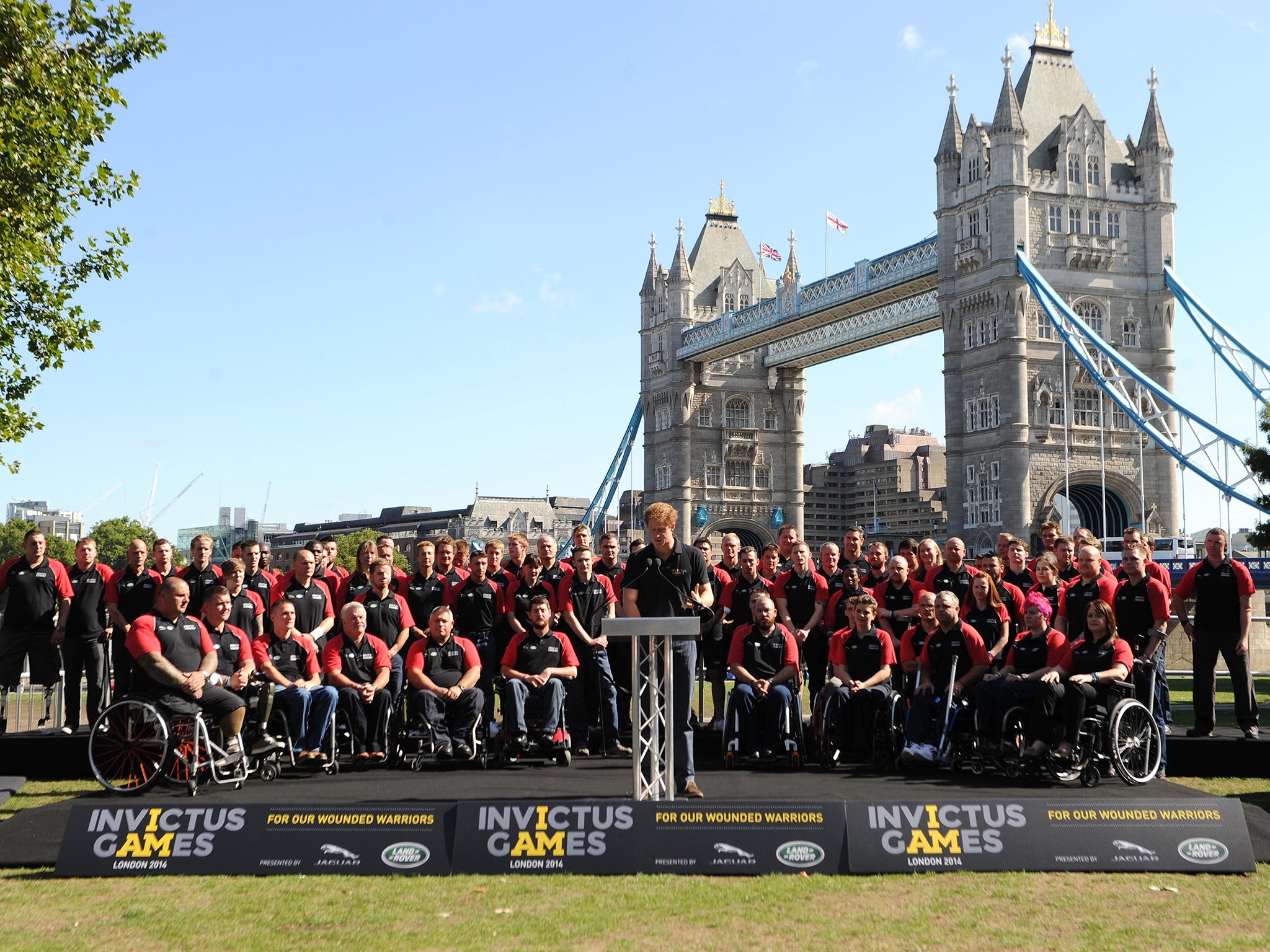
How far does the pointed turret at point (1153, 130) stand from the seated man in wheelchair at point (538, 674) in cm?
4620

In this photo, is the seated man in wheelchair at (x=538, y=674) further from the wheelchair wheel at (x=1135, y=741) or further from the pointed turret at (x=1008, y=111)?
the pointed turret at (x=1008, y=111)

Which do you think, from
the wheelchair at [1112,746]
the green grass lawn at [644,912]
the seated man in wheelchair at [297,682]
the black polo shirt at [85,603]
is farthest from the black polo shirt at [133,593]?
the wheelchair at [1112,746]

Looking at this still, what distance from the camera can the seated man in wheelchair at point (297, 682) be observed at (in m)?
9.70

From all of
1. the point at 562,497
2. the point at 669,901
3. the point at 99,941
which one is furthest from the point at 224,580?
the point at 562,497

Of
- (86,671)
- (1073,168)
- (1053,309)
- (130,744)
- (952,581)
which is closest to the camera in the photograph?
(130,744)

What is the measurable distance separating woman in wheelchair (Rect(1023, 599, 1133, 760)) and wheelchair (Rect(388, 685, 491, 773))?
422cm

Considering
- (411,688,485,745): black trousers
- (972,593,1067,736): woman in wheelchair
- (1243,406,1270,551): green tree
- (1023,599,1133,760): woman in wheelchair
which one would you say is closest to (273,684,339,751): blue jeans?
(411,688,485,745): black trousers

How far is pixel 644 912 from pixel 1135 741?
4.41 meters

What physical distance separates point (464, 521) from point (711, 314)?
239 ft

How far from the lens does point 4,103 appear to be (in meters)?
13.5

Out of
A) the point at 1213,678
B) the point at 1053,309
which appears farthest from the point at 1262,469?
the point at 1053,309

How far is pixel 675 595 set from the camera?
27.2 feet

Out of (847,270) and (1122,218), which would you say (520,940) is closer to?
(1122,218)

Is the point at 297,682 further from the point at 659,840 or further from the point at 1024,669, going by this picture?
the point at 1024,669
